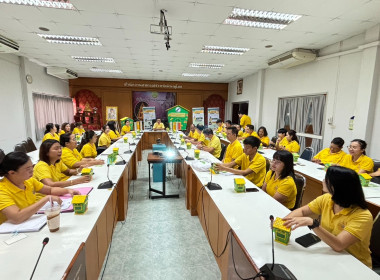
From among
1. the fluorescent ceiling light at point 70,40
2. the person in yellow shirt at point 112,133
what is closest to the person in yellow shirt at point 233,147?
the fluorescent ceiling light at point 70,40

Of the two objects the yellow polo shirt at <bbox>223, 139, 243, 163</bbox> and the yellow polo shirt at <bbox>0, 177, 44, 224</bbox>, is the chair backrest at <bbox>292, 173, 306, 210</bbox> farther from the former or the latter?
the yellow polo shirt at <bbox>0, 177, 44, 224</bbox>

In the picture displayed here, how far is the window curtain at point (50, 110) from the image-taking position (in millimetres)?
6667

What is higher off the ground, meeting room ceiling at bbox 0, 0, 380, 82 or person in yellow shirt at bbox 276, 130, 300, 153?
meeting room ceiling at bbox 0, 0, 380, 82

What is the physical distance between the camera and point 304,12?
3064 millimetres

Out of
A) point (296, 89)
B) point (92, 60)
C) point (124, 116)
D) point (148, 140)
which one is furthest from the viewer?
point (124, 116)

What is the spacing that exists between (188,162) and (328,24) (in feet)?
11.2

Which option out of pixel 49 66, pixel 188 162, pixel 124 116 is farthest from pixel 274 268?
pixel 124 116

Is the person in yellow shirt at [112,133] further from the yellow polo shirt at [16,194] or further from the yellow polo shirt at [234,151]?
the yellow polo shirt at [16,194]

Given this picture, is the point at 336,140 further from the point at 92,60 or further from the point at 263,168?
the point at 92,60

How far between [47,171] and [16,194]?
1.94ft

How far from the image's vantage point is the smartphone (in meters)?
1.15

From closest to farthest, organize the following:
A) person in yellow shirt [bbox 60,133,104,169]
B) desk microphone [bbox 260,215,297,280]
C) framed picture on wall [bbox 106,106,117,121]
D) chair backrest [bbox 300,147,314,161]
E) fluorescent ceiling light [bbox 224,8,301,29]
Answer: desk microphone [bbox 260,215,297,280] < person in yellow shirt [bbox 60,133,104,169] < fluorescent ceiling light [bbox 224,8,301,29] < chair backrest [bbox 300,147,314,161] < framed picture on wall [bbox 106,106,117,121]

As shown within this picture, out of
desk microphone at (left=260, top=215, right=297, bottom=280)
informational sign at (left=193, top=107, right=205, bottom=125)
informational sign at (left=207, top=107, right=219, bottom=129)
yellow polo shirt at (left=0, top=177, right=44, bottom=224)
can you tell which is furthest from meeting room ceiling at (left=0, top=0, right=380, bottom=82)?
informational sign at (left=207, top=107, right=219, bottom=129)

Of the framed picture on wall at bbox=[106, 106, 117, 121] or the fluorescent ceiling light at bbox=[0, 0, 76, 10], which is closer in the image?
the fluorescent ceiling light at bbox=[0, 0, 76, 10]
